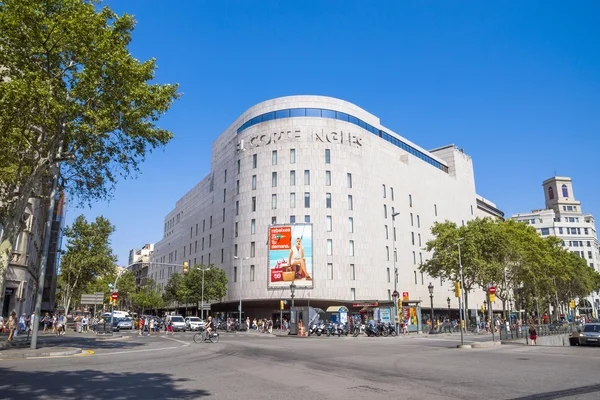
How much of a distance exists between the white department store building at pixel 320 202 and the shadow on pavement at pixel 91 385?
46773 mm

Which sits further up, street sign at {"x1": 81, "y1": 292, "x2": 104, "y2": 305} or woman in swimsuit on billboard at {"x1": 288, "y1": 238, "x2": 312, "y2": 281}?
woman in swimsuit on billboard at {"x1": 288, "y1": 238, "x2": 312, "y2": 281}

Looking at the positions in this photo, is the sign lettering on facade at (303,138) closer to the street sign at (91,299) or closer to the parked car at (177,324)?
the parked car at (177,324)

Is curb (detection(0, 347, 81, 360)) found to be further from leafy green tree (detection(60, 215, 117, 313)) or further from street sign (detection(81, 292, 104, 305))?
leafy green tree (detection(60, 215, 117, 313))

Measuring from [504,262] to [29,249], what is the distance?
47937 mm

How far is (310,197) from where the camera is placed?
5931cm

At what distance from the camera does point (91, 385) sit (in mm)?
9273

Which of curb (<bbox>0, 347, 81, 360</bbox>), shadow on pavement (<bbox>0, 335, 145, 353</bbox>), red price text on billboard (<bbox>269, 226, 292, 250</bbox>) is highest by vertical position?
red price text on billboard (<bbox>269, 226, 292, 250</bbox>)

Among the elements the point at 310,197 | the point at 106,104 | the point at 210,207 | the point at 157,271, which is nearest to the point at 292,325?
the point at 310,197

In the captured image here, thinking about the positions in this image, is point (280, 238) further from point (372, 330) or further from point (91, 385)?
point (91, 385)

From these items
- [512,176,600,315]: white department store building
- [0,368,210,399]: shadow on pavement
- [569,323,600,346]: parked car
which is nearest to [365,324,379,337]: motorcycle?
[569,323,600,346]: parked car

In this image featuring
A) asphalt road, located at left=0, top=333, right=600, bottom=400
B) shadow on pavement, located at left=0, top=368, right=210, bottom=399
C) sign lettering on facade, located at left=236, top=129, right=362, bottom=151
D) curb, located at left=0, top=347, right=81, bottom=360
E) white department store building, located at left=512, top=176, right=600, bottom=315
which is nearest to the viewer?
shadow on pavement, located at left=0, top=368, right=210, bottom=399

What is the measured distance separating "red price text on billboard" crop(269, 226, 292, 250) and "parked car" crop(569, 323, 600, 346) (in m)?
35.6

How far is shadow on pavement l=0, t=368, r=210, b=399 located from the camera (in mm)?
8102

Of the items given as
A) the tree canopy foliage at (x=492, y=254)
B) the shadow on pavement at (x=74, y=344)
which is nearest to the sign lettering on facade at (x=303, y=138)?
the tree canopy foliage at (x=492, y=254)
